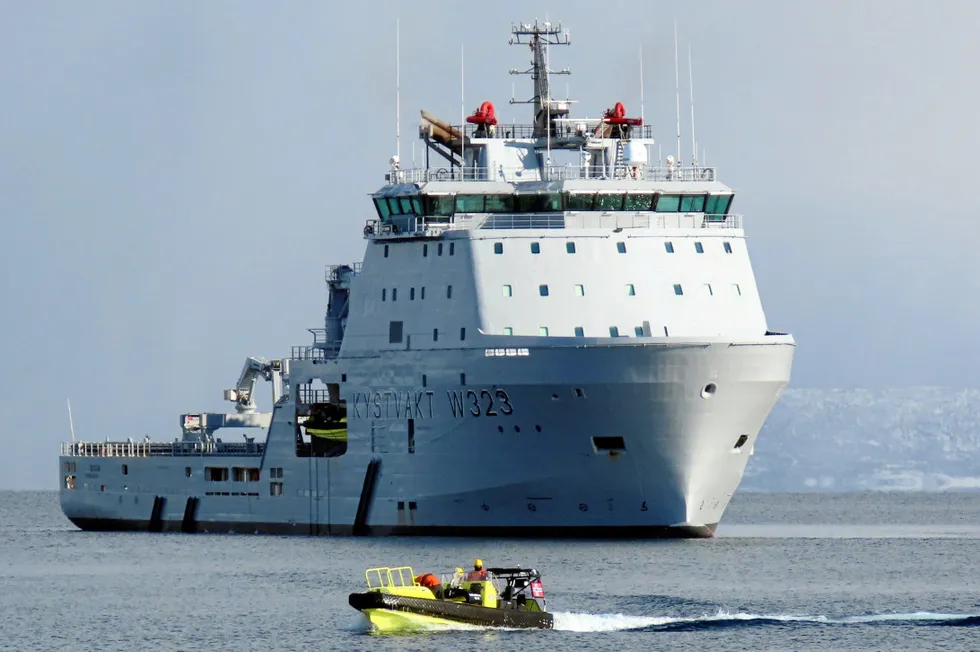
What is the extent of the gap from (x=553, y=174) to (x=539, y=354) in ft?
24.7

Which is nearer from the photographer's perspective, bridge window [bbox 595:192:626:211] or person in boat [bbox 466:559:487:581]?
person in boat [bbox 466:559:487:581]

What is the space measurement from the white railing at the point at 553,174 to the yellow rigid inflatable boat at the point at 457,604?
67.0 feet

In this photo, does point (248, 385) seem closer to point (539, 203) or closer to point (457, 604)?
point (539, 203)

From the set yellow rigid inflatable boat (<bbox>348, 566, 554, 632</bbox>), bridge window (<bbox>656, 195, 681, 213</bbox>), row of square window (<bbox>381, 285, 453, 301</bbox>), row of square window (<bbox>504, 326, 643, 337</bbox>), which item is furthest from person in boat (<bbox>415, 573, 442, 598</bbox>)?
bridge window (<bbox>656, 195, 681, 213</bbox>)

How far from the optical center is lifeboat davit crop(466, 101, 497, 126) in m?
68.1

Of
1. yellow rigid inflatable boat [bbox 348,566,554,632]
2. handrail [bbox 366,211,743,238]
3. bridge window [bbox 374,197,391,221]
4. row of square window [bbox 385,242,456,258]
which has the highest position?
bridge window [bbox 374,197,391,221]

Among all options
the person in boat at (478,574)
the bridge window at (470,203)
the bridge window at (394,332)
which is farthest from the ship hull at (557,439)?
the person in boat at (478,574)

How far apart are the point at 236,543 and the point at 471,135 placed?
1442 centimetres

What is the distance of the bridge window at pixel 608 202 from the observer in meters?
64.6

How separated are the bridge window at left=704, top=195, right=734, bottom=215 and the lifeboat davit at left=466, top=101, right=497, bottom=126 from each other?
7.29m

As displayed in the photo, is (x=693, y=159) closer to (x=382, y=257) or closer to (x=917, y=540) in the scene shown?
(x=382, y=257)

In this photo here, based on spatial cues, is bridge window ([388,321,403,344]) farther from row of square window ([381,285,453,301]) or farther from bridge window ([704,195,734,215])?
bridge window ([704,195,734,215])

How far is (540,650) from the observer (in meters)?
44.8

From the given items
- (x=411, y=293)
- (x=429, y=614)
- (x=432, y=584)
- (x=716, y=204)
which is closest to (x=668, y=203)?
(x=716, y=204)
